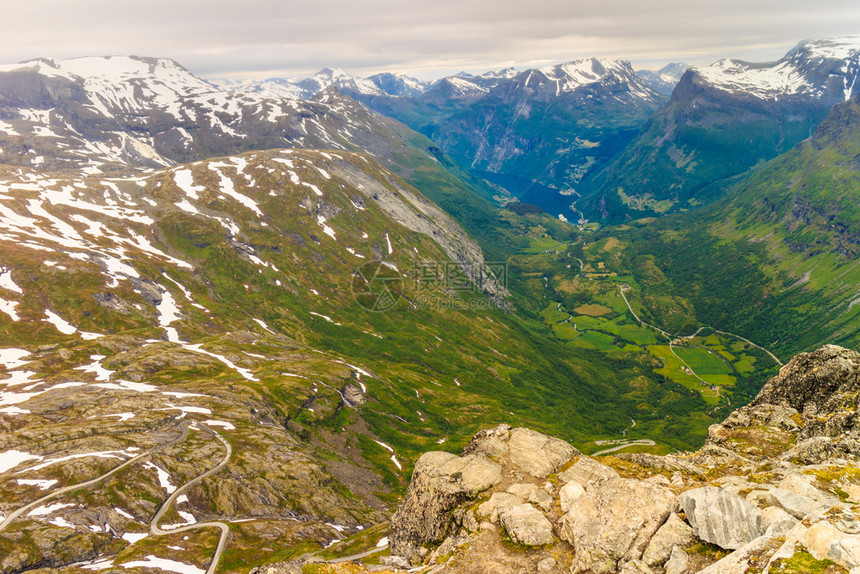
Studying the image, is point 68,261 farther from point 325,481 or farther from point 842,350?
point 842,350

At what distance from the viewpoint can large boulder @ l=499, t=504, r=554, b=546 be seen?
4094 centimetres

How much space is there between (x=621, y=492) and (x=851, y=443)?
28308 millimetres

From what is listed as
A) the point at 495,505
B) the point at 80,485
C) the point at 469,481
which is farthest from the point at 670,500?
the point at 80,485

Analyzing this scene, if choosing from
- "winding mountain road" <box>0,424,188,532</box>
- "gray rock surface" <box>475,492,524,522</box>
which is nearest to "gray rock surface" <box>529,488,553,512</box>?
"gray rock surface" <box>475,492,524,522</box>

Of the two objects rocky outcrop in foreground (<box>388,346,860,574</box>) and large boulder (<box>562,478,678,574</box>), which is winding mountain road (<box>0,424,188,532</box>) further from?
large boulder (<box>562,478,678,574</box>)

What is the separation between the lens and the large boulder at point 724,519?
31.4m

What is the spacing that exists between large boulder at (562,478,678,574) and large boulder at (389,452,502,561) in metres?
14.0

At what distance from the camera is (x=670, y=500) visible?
37281mm

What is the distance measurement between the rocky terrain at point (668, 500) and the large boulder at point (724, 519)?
8 cm

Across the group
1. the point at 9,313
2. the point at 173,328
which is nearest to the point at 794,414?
the point at 173,328

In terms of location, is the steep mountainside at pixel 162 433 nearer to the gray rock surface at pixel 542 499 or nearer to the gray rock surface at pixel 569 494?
the gray rock surface at pixel 542 499

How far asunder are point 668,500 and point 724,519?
516cm

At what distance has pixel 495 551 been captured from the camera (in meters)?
41.2

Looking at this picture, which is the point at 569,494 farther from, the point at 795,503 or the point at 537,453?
the point at 795,503
